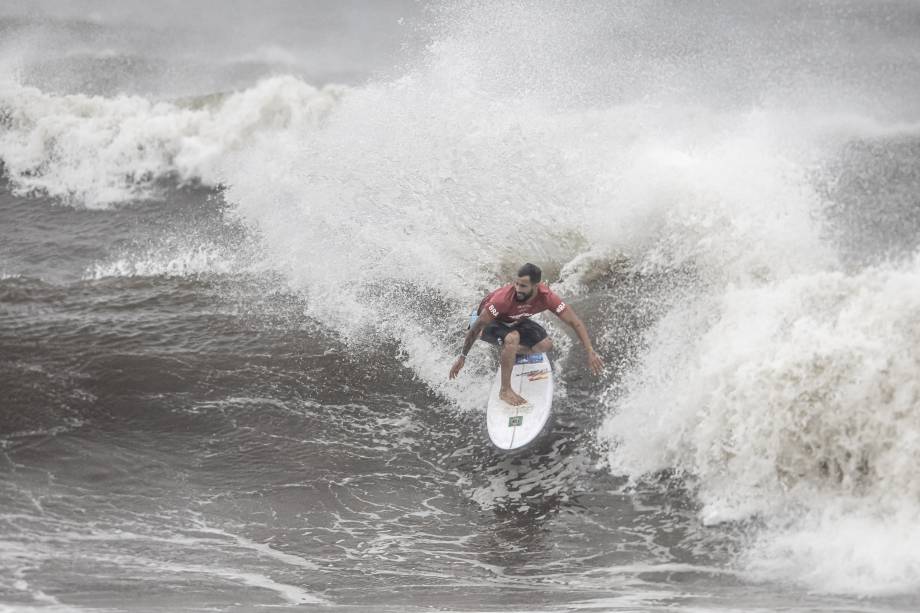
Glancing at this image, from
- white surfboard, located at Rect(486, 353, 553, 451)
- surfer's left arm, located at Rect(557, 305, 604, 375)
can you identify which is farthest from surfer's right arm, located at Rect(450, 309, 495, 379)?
surfer's left arm, located at Rect(557, 305, 604, 375)

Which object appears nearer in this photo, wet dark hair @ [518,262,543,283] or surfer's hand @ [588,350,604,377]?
wet dark hair @ [518,262,543,283]

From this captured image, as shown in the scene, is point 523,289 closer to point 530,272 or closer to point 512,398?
point 530,272

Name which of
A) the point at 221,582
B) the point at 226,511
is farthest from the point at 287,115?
the point at 221,582

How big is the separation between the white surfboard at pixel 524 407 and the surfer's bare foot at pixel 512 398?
4cm

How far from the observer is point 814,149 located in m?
16.3

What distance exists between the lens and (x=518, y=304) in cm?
948

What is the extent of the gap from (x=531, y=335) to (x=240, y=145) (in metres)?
9.43

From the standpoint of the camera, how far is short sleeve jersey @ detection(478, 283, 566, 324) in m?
9.33

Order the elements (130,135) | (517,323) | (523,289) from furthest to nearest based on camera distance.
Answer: (130,135), (517,323), (523,289)

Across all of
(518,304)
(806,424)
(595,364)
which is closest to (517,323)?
(518,304)

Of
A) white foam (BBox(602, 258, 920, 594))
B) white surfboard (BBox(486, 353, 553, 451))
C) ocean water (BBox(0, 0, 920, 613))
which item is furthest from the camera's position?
white surfboard (BBox(486, 353, 553, 451))

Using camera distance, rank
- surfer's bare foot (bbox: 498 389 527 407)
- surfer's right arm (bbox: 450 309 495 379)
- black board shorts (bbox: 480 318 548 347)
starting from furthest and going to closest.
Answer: black board shorts (bbox: 480 318 548 347), surfer's bare foot (bbox: 498 389 527 407), surfer's right arm (bbox: 450 309 495 379)

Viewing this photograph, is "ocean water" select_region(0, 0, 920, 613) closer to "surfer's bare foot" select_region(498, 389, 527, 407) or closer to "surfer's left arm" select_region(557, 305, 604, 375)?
Result: "surfer's bare foot" select_region(498, 389, 527, 407)

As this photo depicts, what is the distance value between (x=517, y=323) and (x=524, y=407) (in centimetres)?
94
